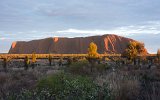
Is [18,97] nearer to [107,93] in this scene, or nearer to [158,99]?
[107,93]

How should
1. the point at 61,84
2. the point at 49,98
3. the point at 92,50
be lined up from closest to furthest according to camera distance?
the point at 49,98 < the point at 61,84 < the point at 92,50

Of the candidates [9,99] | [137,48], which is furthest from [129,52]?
[9,99]

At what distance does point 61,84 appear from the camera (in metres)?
13.9

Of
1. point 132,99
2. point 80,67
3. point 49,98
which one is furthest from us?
point 80,67

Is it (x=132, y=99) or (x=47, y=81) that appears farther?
(x=47, y=81)

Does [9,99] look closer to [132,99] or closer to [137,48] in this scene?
[132,99]

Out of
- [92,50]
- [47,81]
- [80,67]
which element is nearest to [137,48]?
[92,50]

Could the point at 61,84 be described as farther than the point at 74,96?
Yes

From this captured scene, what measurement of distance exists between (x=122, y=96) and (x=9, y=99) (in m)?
3.52

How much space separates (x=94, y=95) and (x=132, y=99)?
1555mm

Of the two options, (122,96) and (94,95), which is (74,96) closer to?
(94,95)

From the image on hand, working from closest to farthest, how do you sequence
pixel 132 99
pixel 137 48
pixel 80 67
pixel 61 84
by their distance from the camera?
pixel 132 99
pixel 61 84
pixel 80 67
pixel 137 48

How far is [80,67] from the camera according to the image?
32594 millimetres

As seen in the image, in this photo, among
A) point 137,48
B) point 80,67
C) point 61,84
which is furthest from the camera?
point 137,48
